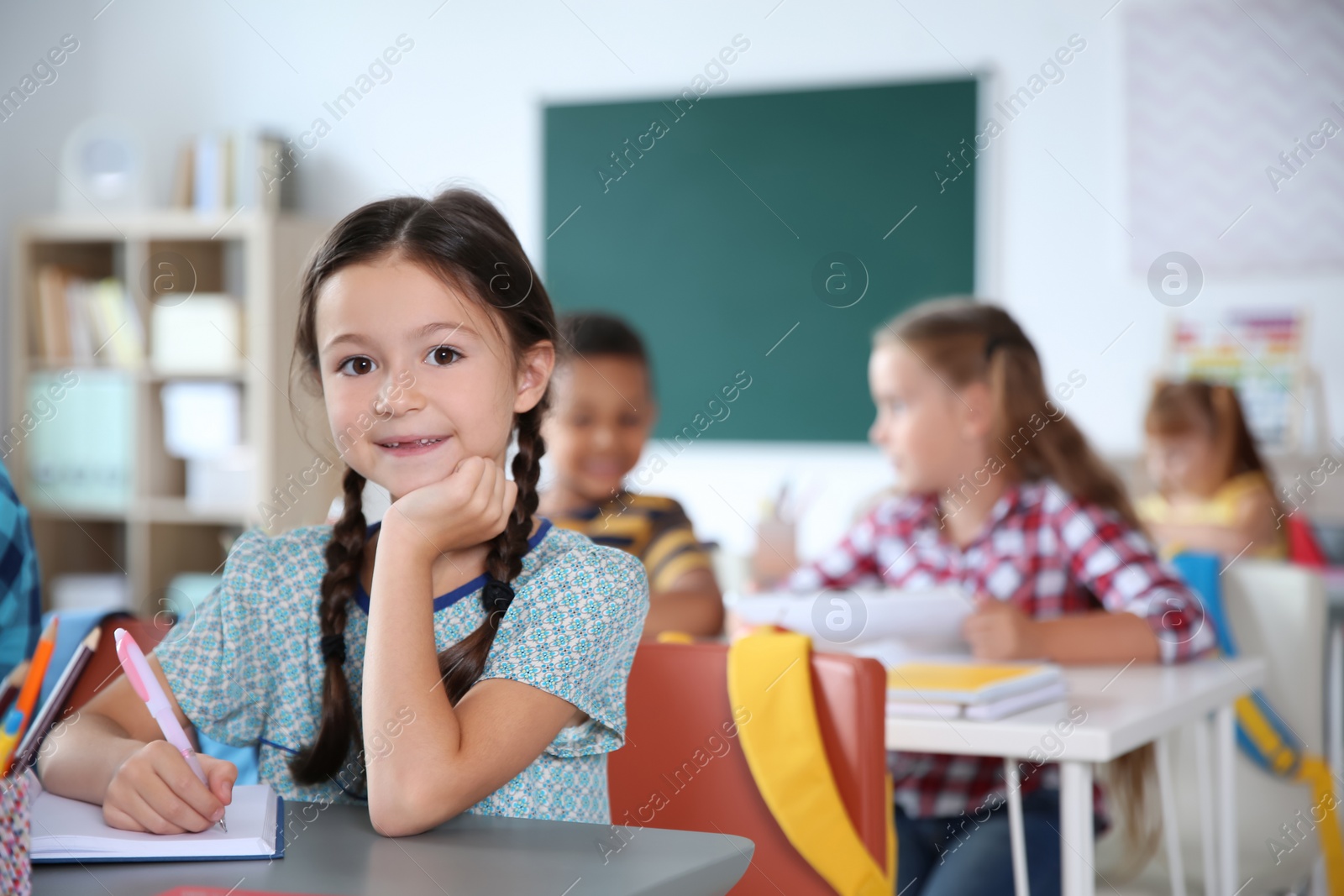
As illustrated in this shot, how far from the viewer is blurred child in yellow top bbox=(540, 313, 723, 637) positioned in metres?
2.15

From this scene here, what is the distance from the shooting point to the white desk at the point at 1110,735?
4.22ft

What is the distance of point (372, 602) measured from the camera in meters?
0.94

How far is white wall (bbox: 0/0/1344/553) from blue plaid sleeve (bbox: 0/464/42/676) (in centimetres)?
314

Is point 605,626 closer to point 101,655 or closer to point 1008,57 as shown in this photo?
point 101,655

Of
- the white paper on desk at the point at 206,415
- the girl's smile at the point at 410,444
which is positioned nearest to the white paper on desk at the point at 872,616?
the girl's smile at the point at 410,444

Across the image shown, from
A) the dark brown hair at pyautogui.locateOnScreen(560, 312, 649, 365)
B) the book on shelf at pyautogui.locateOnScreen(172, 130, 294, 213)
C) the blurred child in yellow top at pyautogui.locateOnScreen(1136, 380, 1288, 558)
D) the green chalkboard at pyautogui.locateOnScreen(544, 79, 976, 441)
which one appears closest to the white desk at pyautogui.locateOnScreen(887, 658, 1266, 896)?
the dark brown hair at pyautogui.locateOnScreen(560, 312, 649, 365)

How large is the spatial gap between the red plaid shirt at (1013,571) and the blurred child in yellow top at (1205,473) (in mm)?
1200

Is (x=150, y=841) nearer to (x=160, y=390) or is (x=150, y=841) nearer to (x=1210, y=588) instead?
(x=1210, y=588)

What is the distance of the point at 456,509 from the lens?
0.99 meters

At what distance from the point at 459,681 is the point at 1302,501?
9.98 ft

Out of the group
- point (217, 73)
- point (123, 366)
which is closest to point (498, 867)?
point (123, 366)

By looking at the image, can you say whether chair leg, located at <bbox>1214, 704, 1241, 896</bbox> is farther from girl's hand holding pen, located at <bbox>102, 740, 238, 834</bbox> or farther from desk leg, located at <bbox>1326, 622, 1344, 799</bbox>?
girl's hand holding pen, located at <bbox>102, 740, 238, 834</bbox>

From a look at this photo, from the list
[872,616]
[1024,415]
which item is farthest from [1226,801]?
[1024,415]

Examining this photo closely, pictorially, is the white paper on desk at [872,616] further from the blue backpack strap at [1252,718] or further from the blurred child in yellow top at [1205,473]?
the blurred child in yellow top at [1205,473]
